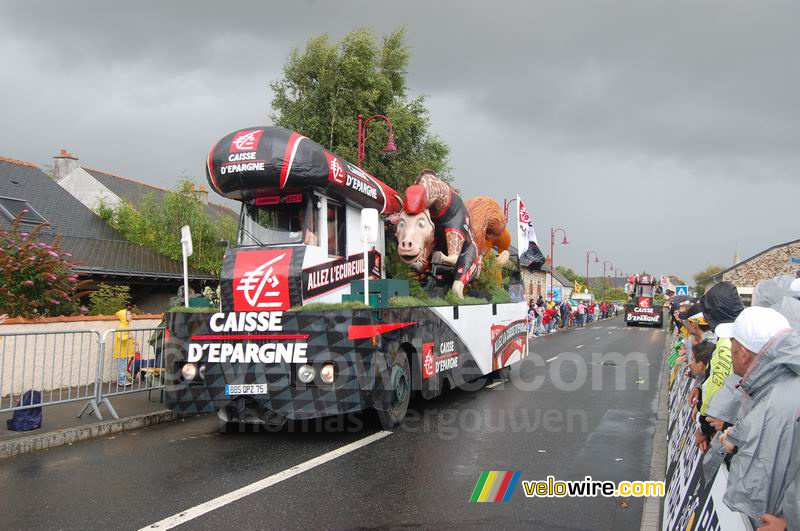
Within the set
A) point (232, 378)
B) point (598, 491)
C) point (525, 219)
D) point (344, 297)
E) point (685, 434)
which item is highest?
point (525, 219)

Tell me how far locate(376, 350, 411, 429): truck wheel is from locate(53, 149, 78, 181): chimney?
26260 millimetres

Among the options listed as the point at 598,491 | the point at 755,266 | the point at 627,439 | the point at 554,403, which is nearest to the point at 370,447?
the point at 598,491

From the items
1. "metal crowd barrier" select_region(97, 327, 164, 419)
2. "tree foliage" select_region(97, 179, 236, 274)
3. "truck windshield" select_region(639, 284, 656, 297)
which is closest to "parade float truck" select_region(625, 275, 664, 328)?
"truck windshield" select_region(639, 284, 656, 297)

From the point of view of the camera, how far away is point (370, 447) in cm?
752

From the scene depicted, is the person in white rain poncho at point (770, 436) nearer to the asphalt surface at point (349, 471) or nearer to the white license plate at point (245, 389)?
the asphalt surface at point (349, 471)

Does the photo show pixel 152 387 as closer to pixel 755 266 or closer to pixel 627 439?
pixel 627 439

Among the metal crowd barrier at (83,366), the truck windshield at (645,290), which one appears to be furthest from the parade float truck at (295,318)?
the truck windshield at (645,290)

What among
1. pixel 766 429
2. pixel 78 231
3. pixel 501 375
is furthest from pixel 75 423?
pixel 78 231

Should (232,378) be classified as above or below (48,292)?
below

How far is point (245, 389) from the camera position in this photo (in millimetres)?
7516

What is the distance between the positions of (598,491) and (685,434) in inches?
39.2

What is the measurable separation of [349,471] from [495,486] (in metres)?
1.44

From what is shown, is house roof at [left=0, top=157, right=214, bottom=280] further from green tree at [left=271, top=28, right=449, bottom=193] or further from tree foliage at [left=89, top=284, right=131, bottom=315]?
green tree at [left=271, top=28, right=449, bottom=193]

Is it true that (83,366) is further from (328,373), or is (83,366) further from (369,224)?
(369,224)
